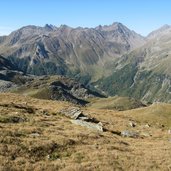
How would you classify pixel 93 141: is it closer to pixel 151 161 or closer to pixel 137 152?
pixel 137 152

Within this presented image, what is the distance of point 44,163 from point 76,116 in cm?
3031

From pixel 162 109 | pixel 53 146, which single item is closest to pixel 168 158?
pixel 53 146

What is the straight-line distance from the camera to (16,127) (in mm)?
39781

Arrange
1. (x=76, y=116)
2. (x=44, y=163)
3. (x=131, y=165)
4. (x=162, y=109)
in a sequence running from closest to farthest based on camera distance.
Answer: (x=44, y=163)
(x=131, y=165)
(x=76, y=116)
(x=162, y=109)

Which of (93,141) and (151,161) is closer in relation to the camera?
(151,161)

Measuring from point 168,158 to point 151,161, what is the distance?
2654 millimetres

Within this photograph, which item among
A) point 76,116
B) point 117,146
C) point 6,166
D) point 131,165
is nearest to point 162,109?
point 76,116

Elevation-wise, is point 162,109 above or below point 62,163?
below

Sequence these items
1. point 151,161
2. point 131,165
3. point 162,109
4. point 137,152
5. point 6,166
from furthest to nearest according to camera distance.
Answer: point 162,109, point 137,152, point 151,161, point 131,165, point 6,166

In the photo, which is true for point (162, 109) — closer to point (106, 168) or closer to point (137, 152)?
point (137, 152)

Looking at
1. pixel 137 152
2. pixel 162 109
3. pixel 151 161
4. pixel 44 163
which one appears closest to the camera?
pixel 44 163

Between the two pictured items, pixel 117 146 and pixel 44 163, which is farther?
pixel 117 146

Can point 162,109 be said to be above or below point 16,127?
below

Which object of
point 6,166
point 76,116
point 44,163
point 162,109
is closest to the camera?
point 6,166
